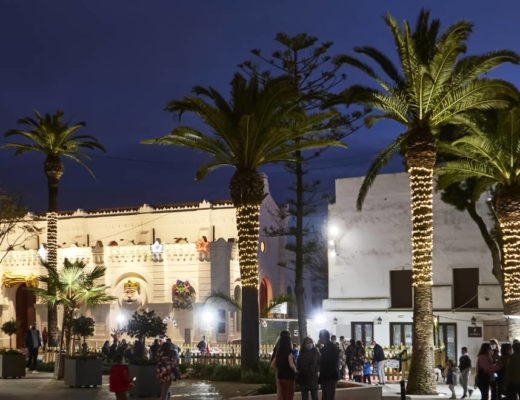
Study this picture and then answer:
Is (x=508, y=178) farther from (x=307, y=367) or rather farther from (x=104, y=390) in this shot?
(x=104, y=390)

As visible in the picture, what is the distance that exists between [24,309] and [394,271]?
1029 inches

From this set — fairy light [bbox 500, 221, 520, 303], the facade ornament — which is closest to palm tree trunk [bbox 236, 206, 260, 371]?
fairy light [bbox 500, 221, 520, 303]

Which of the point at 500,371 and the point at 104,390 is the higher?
the point at 500,371

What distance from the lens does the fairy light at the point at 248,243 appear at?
2325 cm

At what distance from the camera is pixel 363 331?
33844 mm

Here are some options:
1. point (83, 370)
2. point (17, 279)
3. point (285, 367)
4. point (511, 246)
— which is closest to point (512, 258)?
point (511, 246)

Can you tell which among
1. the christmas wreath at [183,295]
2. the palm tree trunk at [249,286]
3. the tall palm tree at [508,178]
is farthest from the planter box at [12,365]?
the christmas wreath at [183,295]

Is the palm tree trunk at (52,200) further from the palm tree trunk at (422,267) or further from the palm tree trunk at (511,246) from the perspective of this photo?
the palm tree trunk at (511,246)

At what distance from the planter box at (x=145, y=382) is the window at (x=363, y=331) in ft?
52.2

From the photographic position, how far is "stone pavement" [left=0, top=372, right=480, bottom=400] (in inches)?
756

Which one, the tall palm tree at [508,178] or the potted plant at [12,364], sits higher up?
the tall palm tree at [508,178]

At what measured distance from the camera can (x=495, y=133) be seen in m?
25.0

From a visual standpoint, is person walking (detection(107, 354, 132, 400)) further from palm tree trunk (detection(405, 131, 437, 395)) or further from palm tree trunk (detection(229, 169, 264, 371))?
palm tree trunk (detection(405, 131, 437, 395))

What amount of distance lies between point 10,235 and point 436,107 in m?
35.1
